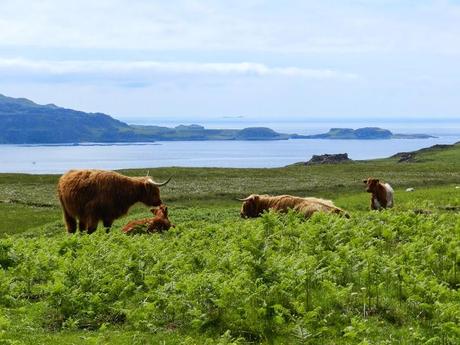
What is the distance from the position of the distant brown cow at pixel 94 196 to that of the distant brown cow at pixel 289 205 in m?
5.34

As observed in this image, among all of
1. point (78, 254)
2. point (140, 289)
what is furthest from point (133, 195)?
point (140, 289)

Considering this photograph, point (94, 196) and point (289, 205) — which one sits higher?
point (94, 196)

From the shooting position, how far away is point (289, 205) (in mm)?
24438

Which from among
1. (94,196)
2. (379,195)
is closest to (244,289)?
(94,196)

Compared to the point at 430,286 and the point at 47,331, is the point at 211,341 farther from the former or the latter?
the point at 430,286

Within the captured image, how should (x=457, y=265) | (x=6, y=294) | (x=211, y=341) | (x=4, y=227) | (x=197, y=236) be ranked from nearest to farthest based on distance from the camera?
(x=211, y=341), (x=6, y=294), (x=457, y=265), (x=197, y=236), (x=4, y=227)

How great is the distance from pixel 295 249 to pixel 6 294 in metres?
6.80

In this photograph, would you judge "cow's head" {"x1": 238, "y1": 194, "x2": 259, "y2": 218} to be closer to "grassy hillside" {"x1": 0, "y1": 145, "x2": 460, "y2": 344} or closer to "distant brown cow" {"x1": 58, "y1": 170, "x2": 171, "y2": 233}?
"distant brown cow" {"x1": 58, "y1": 170, "x2": 171, "y2": 233}

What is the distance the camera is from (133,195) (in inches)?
894

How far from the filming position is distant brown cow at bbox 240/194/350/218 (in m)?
23.2

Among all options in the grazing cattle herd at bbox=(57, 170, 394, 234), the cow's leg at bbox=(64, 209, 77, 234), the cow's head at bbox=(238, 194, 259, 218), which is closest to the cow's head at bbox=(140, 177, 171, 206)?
the grazing cattle herd at bbox=(57, 170, 394, 234)

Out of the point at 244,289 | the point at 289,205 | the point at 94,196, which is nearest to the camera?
the point at 244,289

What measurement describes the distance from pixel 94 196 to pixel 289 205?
315 inches

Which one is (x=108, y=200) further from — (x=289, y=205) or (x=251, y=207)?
(x=289, y=205)
